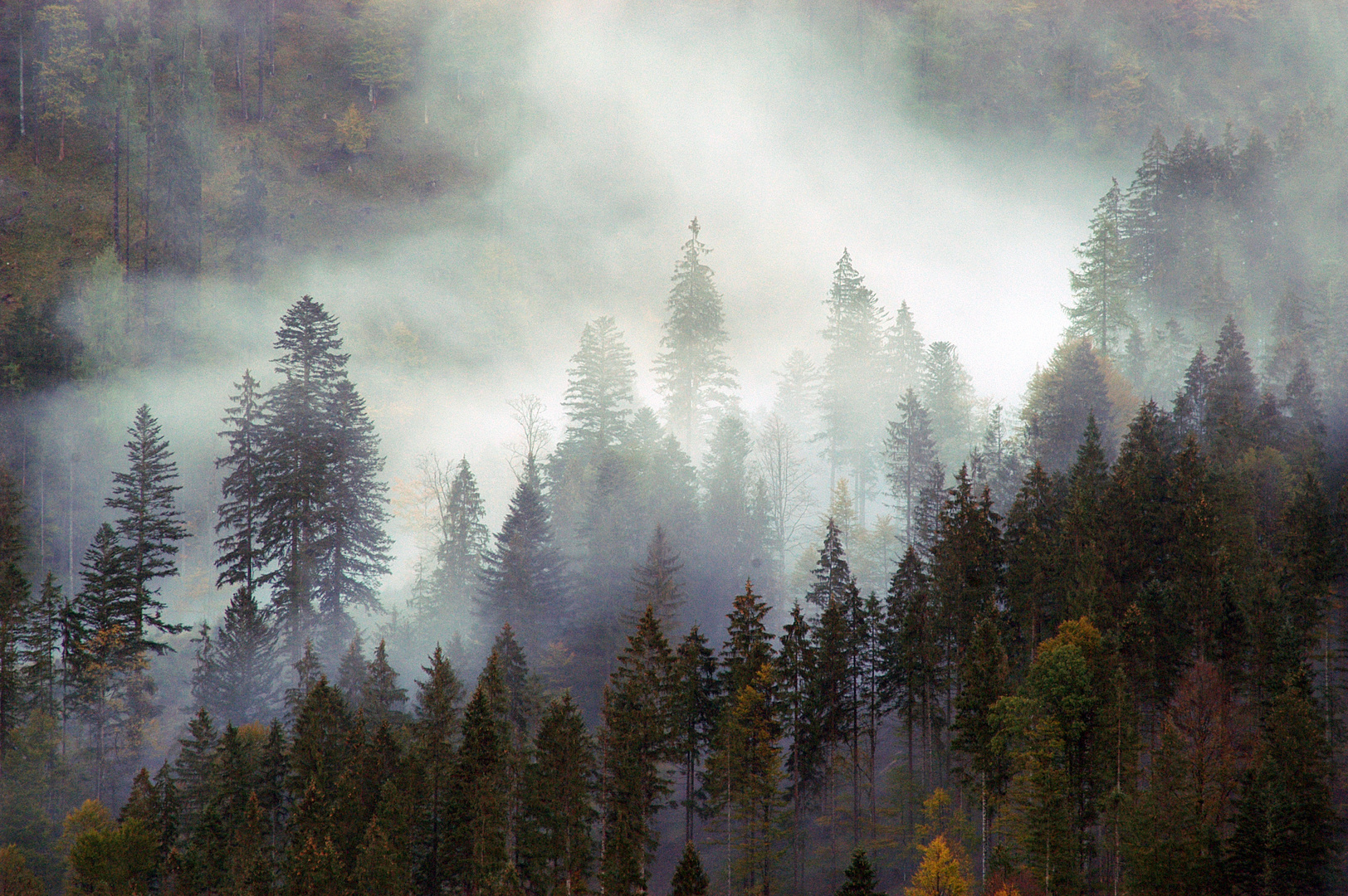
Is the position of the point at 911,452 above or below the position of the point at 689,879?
above

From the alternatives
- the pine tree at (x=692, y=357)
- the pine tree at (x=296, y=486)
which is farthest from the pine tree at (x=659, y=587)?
the pine tree at (x=692, y=357)

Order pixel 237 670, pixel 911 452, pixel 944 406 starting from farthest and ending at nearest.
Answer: pixel 944 406, pixel 911 452, pixel 237 670

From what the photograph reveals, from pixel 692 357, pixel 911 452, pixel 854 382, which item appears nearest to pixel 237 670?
pixel 911 452

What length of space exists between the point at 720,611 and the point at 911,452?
21200 millimetres

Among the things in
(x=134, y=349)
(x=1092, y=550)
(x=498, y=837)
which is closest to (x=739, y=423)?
(x=1092, y=550)

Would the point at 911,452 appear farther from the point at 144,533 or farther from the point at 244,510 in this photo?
the point at 144,533

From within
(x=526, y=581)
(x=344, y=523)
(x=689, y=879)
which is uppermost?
(x=344, y=523)

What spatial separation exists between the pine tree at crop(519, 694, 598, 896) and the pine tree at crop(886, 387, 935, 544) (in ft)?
140

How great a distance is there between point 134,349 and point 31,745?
79301 millimetres

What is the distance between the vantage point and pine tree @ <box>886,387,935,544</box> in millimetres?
78613

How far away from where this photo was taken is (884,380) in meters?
94.9

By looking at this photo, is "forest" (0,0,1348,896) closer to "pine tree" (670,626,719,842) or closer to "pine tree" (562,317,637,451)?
"pine tree" (670,626,719,842)

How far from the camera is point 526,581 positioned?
62344mm

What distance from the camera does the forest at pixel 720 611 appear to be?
39438 mm
